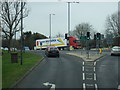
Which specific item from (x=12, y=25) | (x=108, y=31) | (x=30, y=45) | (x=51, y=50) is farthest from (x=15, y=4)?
(x=30, y=45)

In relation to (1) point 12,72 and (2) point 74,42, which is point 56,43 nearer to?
(2) point 74,42

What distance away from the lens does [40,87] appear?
10273 millimetres

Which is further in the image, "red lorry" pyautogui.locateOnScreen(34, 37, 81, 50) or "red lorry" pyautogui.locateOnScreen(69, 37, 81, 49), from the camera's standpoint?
"red lorry" pyautogui.locateOnScreen(69, 37, 81, 49)

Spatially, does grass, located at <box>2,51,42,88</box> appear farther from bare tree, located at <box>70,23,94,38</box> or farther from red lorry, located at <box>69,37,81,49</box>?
bare tree, located at <box>70,23,94,38</box>

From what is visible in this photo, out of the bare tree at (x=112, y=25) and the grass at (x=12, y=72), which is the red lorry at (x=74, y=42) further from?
the grass at (x=12, y=72)

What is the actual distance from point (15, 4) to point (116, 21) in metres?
42.2

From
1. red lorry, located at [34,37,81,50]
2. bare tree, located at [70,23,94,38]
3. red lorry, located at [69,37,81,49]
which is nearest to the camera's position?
red lorry, located at [34,37,81,50]

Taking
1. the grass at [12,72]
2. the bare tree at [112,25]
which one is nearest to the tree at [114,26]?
the bare tree at [112,25]

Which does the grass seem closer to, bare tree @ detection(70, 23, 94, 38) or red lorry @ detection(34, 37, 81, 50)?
red lorry @ detection(34, 37, 81, 50)

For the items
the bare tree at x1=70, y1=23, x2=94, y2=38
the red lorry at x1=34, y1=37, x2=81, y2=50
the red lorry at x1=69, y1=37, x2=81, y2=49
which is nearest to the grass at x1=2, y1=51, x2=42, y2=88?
the red lorry at x1=34, y1=37, x2=81, y2=50

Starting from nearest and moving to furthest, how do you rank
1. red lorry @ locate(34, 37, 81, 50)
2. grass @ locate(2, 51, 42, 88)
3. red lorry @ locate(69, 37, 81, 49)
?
grass @ locate(2, 51, 42, 88), red lorry @ locate(34, 37, 81, 50), red lorry @ locate(69, 37, 81, 49)

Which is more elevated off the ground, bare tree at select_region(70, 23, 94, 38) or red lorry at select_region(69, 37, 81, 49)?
bare tree at select_region(70, 23, 94, 38)

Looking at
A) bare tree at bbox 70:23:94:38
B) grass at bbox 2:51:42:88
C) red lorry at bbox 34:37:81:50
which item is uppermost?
bare tree at bbox 70:23:94:38

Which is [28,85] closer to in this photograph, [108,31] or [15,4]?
[15,4]
